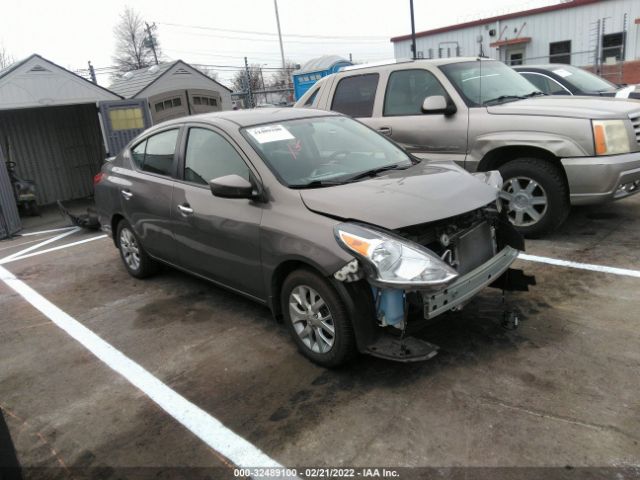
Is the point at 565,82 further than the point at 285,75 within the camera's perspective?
No

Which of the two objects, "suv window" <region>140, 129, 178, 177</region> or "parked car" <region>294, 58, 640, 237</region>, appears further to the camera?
"parked car" <region>294, 58, 640, 237</region>

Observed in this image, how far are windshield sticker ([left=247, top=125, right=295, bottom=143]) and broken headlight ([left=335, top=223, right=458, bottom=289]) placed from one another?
1.31 m

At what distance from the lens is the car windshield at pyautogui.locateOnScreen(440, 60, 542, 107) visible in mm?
5691

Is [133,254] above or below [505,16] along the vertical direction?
below

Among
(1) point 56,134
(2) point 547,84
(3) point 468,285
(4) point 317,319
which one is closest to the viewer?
(3) point 468,285

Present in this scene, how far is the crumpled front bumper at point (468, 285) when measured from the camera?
2.90 meters

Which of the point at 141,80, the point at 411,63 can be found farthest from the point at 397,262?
the point at 141,80

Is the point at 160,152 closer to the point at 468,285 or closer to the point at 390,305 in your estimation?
the point at 390,305

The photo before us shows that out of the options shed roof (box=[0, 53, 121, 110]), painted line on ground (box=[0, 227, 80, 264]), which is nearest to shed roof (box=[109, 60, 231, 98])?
shed roof (box=[0, 53, 121, 110])

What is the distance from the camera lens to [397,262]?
9.36 ft

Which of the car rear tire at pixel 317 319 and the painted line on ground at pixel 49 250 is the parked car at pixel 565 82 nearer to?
A: the car rear tire at pixel 317 319

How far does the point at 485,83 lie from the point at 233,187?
380 cm

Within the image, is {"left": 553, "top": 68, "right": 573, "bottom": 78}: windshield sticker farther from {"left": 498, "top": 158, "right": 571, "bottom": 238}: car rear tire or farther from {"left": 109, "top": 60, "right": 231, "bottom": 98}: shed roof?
{"left": 109, "top": 60, "right": 231, "bottom": 98}: shed roof

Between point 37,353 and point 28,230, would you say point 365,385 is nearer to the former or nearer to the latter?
point 37,353
